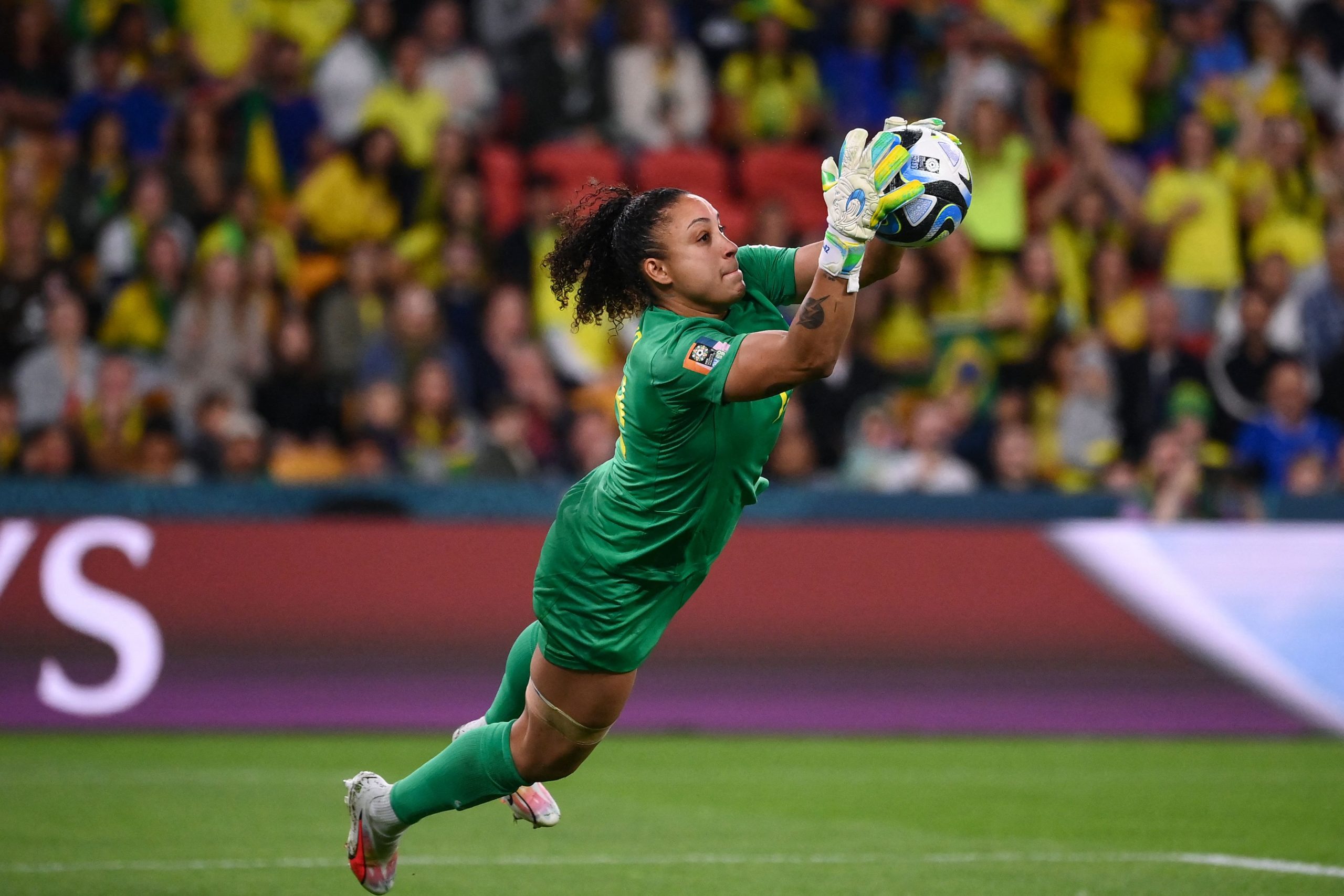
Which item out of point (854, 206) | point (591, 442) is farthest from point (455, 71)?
point (854, 206)

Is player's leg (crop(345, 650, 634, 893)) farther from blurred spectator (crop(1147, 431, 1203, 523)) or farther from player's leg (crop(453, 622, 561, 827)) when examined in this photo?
blurred spectator (crop(1147, 431, 1203, 523))

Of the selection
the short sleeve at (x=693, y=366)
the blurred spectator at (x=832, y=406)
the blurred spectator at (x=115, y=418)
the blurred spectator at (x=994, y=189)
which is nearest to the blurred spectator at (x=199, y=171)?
the blurred spectator at (x=115, y=418)

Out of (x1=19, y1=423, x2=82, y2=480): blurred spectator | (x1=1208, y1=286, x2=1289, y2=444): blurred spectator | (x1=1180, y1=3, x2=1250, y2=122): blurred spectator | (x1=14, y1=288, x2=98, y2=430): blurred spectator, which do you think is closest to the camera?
(x1=19, y1=423, x2=82, y2=480): blurred spectator

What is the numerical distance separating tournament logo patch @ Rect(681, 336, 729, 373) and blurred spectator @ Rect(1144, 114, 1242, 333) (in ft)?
29.7

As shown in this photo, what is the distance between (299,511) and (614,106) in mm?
4499

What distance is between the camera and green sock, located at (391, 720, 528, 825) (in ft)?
16.1

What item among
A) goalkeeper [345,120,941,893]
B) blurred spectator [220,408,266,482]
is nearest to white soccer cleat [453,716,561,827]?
goalkeeper [345,120,941,893]

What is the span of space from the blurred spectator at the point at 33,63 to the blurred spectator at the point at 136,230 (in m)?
1.31

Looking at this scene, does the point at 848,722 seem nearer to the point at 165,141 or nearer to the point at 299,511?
the point at 299,511

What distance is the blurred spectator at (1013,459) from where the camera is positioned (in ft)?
35.3

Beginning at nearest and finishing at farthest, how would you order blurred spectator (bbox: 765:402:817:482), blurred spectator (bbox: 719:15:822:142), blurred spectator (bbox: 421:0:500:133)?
blurred spectator (bbox: 765:402:817:482) → blurred spectator (bbox: 421:0:500:133) → blurred spectator (bbox: 719:15:822:142)

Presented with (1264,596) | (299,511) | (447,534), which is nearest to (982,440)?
(1264,596)

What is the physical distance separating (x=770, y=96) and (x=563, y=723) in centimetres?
895

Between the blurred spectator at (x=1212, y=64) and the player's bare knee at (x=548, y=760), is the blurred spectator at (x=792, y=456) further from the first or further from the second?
the player's bare knee at (x=548, y=760)
